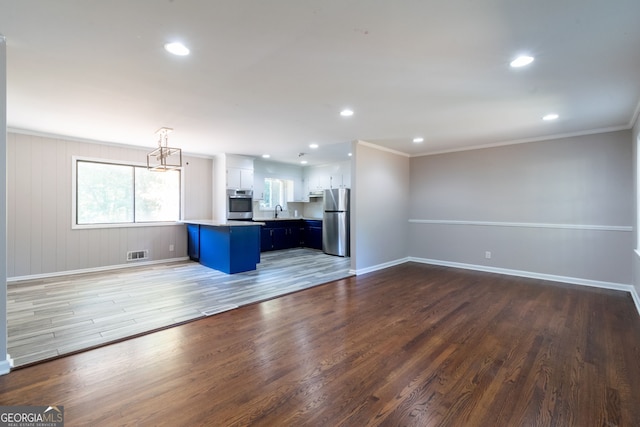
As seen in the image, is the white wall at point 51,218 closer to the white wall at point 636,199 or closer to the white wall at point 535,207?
the white wall at point 535,207

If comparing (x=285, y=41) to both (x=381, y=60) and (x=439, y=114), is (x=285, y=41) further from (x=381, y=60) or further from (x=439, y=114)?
(x=439, y=114)

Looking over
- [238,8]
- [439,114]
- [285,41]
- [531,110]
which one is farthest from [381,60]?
[531,110]

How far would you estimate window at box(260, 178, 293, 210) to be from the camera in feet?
27.3

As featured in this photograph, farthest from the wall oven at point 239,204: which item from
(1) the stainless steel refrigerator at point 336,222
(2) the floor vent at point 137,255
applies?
(1) the stainless steel refrigerator at point 336,222

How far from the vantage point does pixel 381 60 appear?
231 centimetres

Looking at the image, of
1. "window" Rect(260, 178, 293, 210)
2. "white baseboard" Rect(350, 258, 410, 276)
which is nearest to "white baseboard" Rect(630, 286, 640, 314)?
"white baseboard" Rect(350, 258, 410, 276)

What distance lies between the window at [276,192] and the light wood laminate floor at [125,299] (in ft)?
8.88

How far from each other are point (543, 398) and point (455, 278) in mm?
3267

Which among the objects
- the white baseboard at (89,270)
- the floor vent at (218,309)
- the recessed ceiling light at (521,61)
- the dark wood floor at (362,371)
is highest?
the recessed ceiling light at (521,61)

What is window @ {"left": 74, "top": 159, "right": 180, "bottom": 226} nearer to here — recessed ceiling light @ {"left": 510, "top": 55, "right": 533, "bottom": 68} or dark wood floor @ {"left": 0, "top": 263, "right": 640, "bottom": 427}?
dark wood floor @ {"left": 0, "top": 263, "right": 640, "bottom": 427}

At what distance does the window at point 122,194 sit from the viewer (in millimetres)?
5320

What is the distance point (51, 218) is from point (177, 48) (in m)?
4.69

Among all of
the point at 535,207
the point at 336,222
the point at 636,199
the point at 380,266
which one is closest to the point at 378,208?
the point at 380,266

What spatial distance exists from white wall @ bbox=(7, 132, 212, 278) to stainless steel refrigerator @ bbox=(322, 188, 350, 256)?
4146 mm
